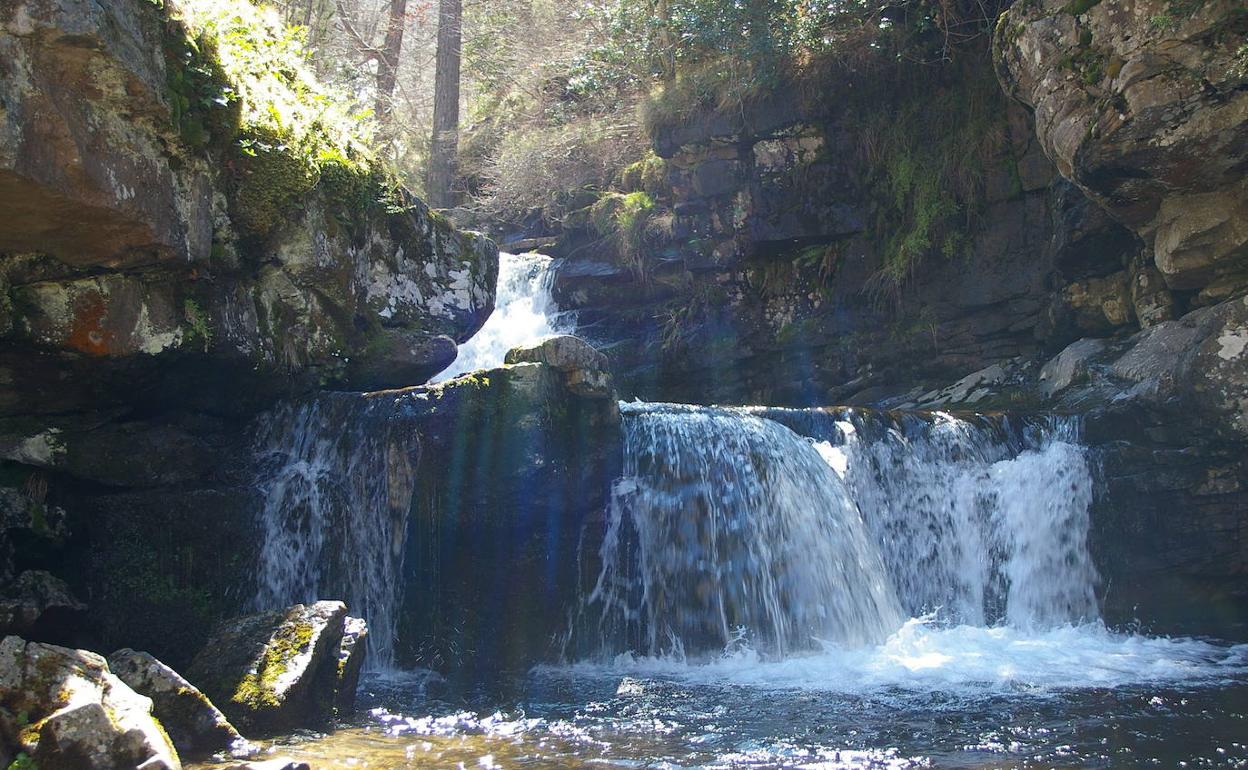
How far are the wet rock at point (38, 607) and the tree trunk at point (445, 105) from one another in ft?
44.8

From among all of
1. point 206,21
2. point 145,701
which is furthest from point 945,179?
point 145,701

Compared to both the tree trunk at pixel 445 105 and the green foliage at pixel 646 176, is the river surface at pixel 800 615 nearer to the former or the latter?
the green foliage at pixel 646 176

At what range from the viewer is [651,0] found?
14898 mm

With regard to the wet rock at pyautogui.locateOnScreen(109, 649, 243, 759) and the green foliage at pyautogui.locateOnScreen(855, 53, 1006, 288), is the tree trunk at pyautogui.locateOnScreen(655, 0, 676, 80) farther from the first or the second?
the wet rock at pyautogui.locateOnScreen(109, 649, 243, 759)

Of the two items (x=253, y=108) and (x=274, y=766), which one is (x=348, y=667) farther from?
(x=253, y=108)

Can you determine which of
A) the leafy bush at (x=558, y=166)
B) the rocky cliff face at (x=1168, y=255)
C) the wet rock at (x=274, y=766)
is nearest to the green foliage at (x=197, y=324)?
the wet rock at (x=274, y=766)

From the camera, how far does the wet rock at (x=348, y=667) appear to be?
20.5 ft

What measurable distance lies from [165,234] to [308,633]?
9.25 ft

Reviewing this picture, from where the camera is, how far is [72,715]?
171 inches

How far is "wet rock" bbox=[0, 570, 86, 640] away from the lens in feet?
21.1

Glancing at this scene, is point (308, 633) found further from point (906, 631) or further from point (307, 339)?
point (906, 631)

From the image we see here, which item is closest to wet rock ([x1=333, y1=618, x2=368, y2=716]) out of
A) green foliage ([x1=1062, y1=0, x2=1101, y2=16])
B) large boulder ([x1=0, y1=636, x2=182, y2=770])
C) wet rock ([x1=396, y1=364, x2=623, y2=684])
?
wet rock ([x1=396, y1=364, x2=623, y2=684])

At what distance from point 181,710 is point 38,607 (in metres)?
2.07

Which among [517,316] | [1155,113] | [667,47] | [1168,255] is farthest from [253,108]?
[1168,255]
